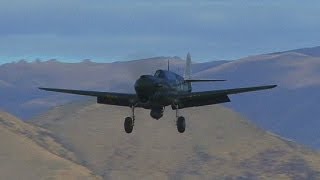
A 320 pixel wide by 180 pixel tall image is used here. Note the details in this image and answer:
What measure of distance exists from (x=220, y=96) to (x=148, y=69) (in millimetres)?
6988

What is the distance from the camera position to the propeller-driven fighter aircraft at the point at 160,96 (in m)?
72.6

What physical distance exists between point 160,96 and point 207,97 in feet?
17.9

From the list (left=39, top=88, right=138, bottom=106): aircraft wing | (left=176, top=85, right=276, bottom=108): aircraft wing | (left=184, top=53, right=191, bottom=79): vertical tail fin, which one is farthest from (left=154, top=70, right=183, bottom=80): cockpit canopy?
(left=184, top=53, right=191, bottom=79): vertical tail fin

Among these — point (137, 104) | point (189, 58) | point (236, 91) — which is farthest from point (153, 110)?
point (189, 58)

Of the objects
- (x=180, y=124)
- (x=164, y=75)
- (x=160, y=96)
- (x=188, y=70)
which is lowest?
(x=180, y=124)

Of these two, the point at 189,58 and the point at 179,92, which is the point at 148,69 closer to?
the point at 179,92

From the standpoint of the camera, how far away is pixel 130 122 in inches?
2908

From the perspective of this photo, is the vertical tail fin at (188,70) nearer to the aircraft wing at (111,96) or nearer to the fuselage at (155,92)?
the aircraft wing at (111,96)

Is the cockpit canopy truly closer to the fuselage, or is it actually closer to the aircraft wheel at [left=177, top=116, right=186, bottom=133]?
the fuselage

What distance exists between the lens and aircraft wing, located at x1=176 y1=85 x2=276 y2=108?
245ft

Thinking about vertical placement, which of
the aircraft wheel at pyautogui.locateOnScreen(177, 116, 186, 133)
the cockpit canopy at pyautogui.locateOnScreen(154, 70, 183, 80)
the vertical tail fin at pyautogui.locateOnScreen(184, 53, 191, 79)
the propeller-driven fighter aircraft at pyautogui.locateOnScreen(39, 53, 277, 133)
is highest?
the vertical tail fin at pyautogui.locateOnScreen(184, 53, 191, 79)

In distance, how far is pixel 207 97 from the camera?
253ft

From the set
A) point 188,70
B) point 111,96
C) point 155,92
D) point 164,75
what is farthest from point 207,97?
point 188,70

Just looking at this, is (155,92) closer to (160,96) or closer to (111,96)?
(160,96)
